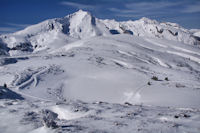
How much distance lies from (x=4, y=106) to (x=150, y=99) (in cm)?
946

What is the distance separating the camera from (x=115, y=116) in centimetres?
863

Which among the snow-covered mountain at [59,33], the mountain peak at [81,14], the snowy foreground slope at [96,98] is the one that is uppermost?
the mountain peak at [81,14]

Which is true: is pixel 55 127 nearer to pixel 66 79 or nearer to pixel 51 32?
pixel 66 79

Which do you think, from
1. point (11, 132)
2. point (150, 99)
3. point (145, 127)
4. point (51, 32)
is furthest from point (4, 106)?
point (51, 32)

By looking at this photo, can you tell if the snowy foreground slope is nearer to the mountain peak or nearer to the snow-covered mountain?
the snow-covered mountain

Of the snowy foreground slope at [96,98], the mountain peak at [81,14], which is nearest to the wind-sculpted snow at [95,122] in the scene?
the snowy foreground slope at [96,98]

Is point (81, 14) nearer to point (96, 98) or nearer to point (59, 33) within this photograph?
point (59, 33)

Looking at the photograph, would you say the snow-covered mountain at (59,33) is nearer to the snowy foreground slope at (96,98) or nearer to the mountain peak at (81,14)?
the mountain peak at (81,14)

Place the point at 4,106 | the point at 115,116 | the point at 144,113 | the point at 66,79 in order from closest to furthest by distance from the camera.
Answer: the point at 115,116
the point at 144,113
the point at 4,106
the point at 66,79

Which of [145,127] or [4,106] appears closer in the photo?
[145,127]

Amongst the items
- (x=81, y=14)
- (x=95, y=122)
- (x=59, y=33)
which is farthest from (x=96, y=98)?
(x=81, y=14)

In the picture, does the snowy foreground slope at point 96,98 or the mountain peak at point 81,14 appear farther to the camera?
the mountain peak at point 81,14

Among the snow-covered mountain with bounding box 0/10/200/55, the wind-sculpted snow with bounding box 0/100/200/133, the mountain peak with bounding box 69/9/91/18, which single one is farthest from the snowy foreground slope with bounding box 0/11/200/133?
the mountain peak with bounding box 69/9/91/18

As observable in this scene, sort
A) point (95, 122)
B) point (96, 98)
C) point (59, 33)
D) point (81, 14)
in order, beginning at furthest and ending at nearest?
point (81, 14) → point (59, 33) → point (96, 98) → point (95, 122)
